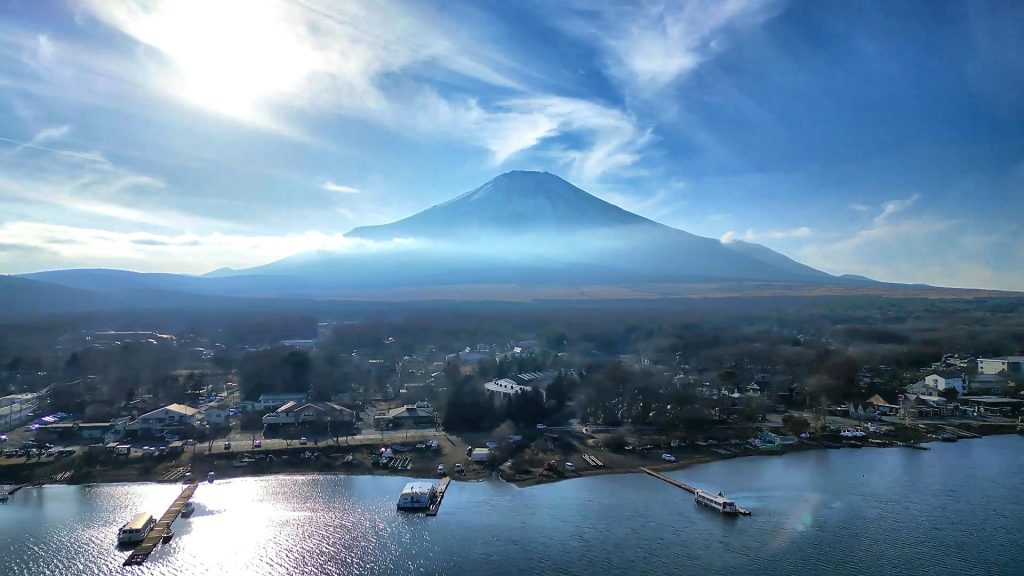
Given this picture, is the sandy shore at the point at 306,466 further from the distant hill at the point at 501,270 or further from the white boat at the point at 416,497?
the distant hill at the point at 501,270

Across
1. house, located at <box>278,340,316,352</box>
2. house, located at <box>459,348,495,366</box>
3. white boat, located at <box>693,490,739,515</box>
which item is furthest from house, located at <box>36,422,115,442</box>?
white boat, located at <box>693,490,739,515</box>

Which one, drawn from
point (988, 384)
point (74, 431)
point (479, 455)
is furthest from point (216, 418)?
point (988, 384)

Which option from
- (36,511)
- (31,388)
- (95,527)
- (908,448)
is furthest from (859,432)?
(31,388)

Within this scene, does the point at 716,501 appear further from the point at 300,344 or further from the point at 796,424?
the point at 300,344

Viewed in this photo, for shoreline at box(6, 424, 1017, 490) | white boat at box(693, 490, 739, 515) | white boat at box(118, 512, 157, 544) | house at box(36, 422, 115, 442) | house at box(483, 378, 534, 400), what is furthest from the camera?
house at box(483, 378, 534, 400)

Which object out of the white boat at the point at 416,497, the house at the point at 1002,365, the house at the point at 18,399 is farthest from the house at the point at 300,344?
the house at the point at 1002,365

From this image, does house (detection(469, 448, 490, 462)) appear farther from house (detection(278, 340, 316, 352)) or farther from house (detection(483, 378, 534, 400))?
house (detection(278, 340, 316, 352))

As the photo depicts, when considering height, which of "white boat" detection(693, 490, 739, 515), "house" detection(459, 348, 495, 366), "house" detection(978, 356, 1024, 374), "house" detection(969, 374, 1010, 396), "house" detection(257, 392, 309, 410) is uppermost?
"house" detection(978, 356, 1024, 374)
